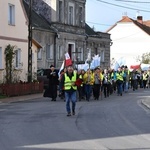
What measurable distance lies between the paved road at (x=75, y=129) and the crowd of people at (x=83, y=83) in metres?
0.94

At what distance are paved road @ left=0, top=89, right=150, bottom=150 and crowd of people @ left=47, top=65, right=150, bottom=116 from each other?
0.94 m

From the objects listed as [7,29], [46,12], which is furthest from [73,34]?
[7,29]

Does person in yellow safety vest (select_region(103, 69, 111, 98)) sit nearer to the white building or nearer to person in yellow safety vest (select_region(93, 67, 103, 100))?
person in yellow safety vest (select_region(93, 67, 103, 100))

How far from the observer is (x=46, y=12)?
48.2 metres

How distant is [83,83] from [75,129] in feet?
43.0

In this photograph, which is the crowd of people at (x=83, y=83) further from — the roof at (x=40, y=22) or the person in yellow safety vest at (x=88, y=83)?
the roof at (x=40, y=22)

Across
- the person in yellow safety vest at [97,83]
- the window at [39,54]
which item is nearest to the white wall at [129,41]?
the window at [39,54]

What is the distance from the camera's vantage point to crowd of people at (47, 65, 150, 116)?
18312mm

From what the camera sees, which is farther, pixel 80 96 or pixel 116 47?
pixel 116 47

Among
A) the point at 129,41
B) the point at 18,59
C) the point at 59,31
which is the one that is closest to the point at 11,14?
the point at 18,59

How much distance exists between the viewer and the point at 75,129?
14.8m

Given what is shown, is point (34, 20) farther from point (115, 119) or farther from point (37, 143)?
point (37, 143)

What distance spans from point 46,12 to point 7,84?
64.3 ft

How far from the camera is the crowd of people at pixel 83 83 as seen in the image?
721 inches
